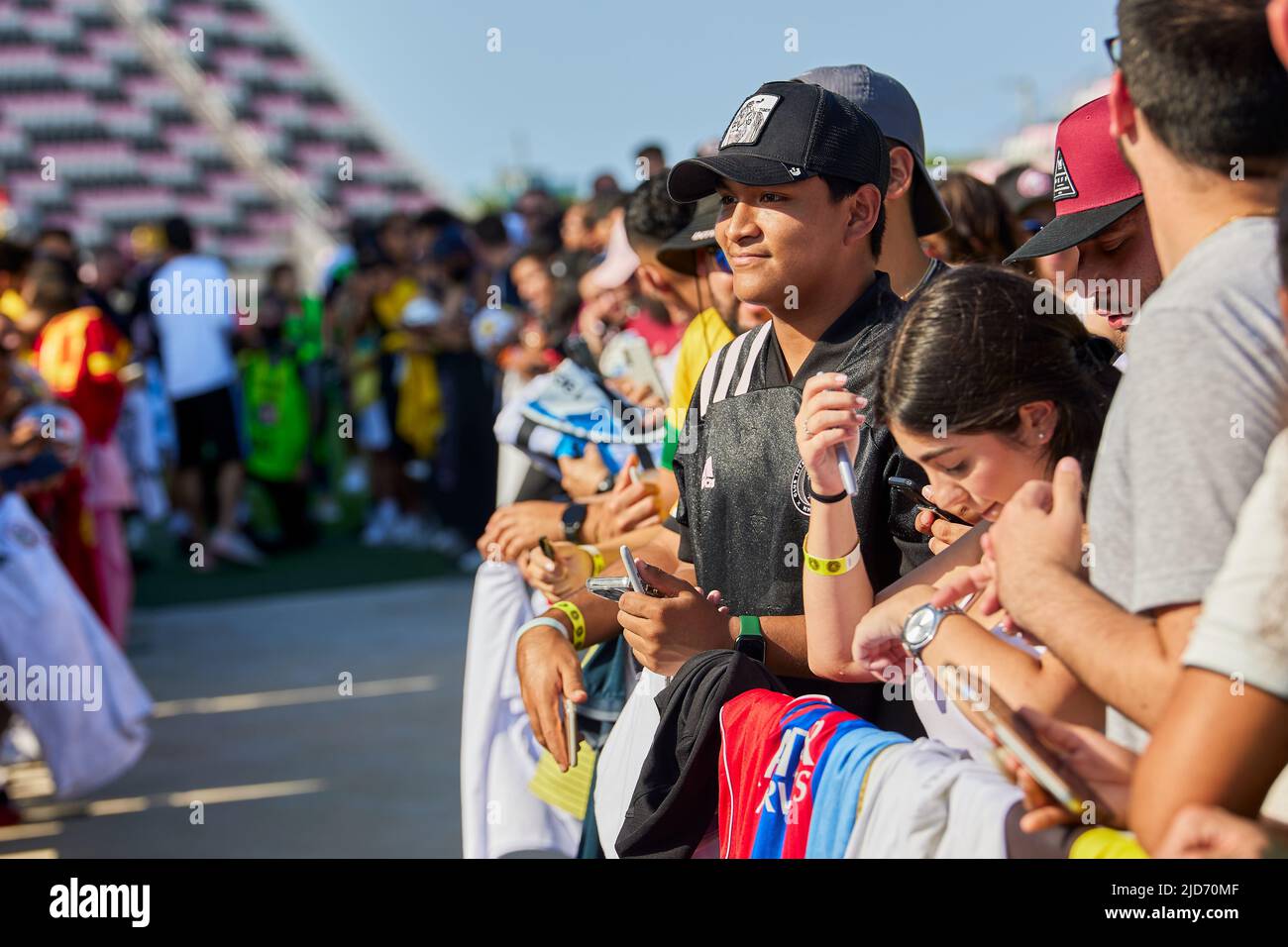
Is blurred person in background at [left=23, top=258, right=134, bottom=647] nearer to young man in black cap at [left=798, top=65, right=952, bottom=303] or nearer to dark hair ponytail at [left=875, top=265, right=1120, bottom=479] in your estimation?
young man in black cap at [left=798, top=65, right=952, bottom=303]

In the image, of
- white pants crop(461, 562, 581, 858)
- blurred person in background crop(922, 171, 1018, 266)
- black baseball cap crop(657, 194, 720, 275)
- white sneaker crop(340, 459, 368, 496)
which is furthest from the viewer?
white sneaker crop(340, 459, 368, 496)

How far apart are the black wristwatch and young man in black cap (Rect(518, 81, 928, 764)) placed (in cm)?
85

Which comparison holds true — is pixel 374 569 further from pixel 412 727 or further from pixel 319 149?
pixel 319 149

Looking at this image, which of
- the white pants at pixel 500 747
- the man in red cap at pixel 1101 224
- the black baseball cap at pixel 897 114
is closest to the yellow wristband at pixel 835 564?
the man in red cap at pixel 1101 224

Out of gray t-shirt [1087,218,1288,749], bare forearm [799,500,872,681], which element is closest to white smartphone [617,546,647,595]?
Answer: bare forearm [799,500,872,681]

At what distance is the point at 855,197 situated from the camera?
2.53 meters

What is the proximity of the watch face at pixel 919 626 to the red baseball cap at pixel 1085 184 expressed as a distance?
2.35ft

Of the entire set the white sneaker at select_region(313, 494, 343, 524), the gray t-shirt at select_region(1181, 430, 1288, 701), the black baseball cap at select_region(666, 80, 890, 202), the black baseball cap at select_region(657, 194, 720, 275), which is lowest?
the white sneaker at select_region(313, 494, 343, 524)

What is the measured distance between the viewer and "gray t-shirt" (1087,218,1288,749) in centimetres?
141

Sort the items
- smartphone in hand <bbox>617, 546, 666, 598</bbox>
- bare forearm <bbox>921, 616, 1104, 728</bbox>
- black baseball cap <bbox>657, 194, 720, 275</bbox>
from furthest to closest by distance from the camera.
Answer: black baseball cap <bbox>657, 194, 720, 275</bbox>
smartphone in hand <bbox>617, 546, 666, 598</bbox>
bare forearm <bbox>921, 616, 1104, 728</bbox>

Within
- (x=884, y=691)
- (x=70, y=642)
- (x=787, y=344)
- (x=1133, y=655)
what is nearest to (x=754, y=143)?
(x=787, y=344)

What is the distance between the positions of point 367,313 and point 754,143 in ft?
31.9

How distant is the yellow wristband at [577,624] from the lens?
2922 millimetres

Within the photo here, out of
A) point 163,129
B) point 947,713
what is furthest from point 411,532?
point 163,129
